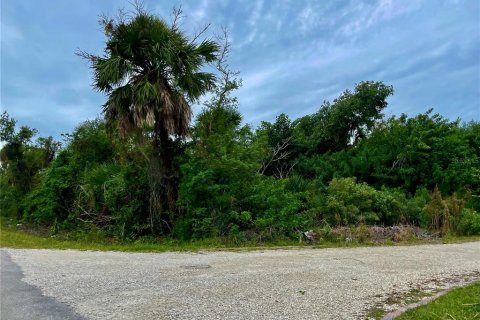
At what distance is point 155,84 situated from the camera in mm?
11938

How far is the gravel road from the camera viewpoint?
498cm

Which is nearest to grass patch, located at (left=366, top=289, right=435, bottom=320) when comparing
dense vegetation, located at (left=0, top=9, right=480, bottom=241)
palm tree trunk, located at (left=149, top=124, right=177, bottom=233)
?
dense vegetation, located at (left=0, top=9, right=480, bottom=241)

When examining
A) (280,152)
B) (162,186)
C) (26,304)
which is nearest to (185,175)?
(162,186)

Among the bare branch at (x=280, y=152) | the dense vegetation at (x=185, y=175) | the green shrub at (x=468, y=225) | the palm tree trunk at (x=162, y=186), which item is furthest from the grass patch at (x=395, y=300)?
the bare branch at (x=280, y=152)

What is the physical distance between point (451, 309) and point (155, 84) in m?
9.55

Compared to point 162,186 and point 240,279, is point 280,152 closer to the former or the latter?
point 162,186

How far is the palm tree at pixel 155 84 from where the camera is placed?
11945 mm

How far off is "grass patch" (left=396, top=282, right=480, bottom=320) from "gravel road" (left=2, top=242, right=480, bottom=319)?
23.3 inches

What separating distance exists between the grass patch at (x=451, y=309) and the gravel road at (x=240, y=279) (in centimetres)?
59

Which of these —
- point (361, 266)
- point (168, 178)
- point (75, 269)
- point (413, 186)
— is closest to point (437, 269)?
point (361, 266)

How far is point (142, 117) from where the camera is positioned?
11.9m

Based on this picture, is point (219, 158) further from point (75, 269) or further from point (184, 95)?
point (75, 269)

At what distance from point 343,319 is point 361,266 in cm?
340

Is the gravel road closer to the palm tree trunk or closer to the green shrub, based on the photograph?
the palm tree trunk
